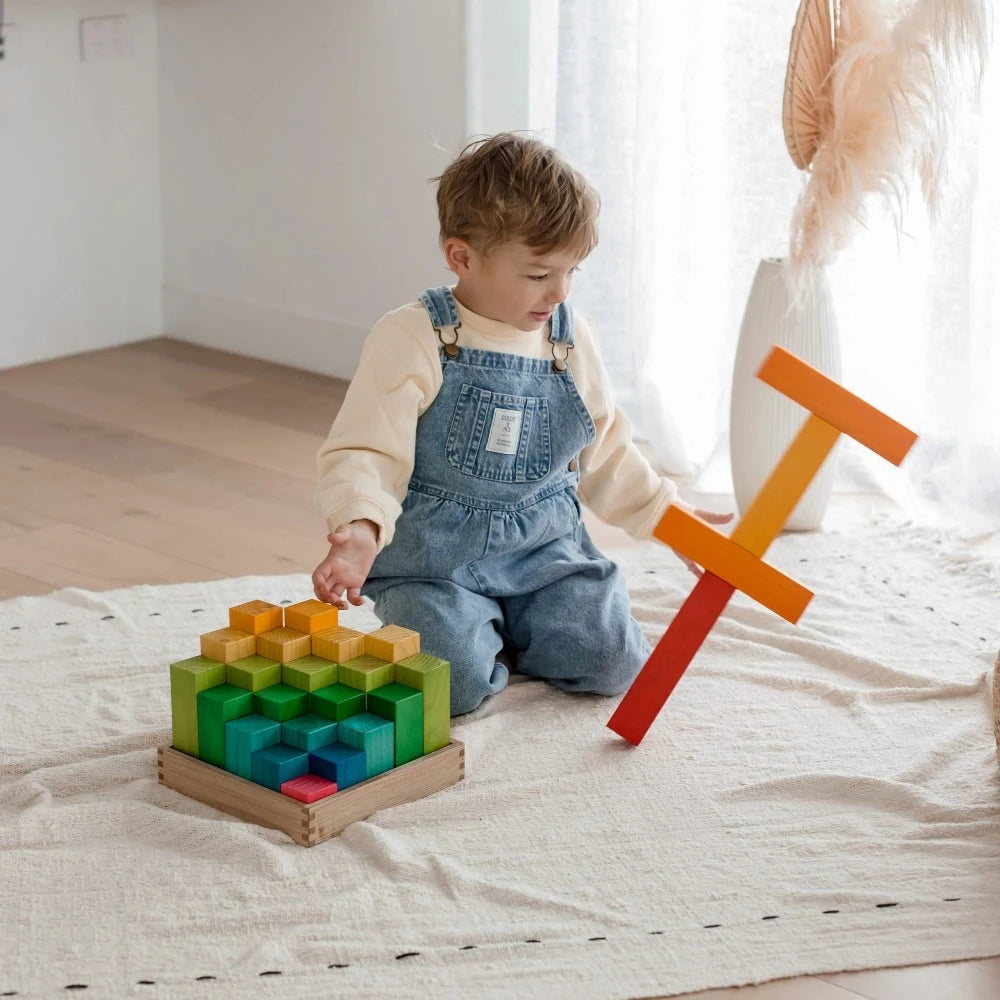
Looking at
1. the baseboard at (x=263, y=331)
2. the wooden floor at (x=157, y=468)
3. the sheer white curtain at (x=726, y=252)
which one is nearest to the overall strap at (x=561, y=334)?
the wooden floor at (x=157, y=468)

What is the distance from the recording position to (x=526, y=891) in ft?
3.88

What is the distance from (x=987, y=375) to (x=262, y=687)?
1.19m

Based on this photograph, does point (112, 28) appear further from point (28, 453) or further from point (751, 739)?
point (751, 739)

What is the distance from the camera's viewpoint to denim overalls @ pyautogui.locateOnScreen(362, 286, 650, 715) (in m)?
1.48

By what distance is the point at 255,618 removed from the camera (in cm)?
135

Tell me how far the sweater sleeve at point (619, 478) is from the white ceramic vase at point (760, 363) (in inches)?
17.3

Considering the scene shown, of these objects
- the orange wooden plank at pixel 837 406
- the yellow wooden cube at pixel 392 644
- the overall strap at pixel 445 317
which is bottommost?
the yellow wooden cube at pixel 392 644

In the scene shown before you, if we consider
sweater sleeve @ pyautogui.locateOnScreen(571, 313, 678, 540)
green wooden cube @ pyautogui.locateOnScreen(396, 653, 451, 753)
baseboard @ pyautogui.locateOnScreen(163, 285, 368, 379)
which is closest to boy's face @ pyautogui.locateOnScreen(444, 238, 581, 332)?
sweater sleeve @ pyautogui.locateOnScreen(571, 313, 678, 540)

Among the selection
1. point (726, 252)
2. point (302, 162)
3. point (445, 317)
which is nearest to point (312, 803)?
point (445, 317)

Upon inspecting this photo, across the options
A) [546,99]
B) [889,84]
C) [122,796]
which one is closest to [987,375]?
[889,84]

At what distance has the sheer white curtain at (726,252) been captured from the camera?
2088mm

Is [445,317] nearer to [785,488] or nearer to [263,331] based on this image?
[785,488]

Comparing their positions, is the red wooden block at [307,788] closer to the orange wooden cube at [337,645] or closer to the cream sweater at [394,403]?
the orange wooden cube at [337,645]

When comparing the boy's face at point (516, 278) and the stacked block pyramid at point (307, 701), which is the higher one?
the boy's face at point (516, 278)
